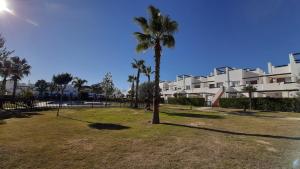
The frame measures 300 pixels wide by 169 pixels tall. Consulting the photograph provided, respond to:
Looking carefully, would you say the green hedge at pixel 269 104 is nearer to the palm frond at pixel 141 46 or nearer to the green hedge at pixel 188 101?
the green hedge at pixel 188 101

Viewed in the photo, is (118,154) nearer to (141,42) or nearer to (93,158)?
(93,158)

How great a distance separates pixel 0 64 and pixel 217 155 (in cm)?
2233

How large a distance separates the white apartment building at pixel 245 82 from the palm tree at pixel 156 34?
857 inches

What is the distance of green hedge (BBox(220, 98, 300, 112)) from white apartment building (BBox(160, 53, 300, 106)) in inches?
83.2

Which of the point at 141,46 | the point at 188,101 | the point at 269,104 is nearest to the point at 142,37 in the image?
the point at 141,46

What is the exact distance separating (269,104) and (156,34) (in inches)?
1114

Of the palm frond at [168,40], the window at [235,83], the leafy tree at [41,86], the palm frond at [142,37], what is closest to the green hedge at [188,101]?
the window at [235,83]

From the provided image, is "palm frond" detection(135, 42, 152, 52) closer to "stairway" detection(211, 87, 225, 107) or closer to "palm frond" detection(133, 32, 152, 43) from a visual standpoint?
"palm frond" detection(133, 32, 152, 43)

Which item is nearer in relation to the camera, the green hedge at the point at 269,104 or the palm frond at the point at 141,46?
the palm frond at the point at 141,46

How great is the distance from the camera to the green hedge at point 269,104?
3312cm

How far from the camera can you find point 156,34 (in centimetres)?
1862

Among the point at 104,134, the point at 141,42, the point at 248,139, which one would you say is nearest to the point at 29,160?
the point at 104,134

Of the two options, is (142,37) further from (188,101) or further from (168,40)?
(188,101)

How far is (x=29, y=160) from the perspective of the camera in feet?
25.6
